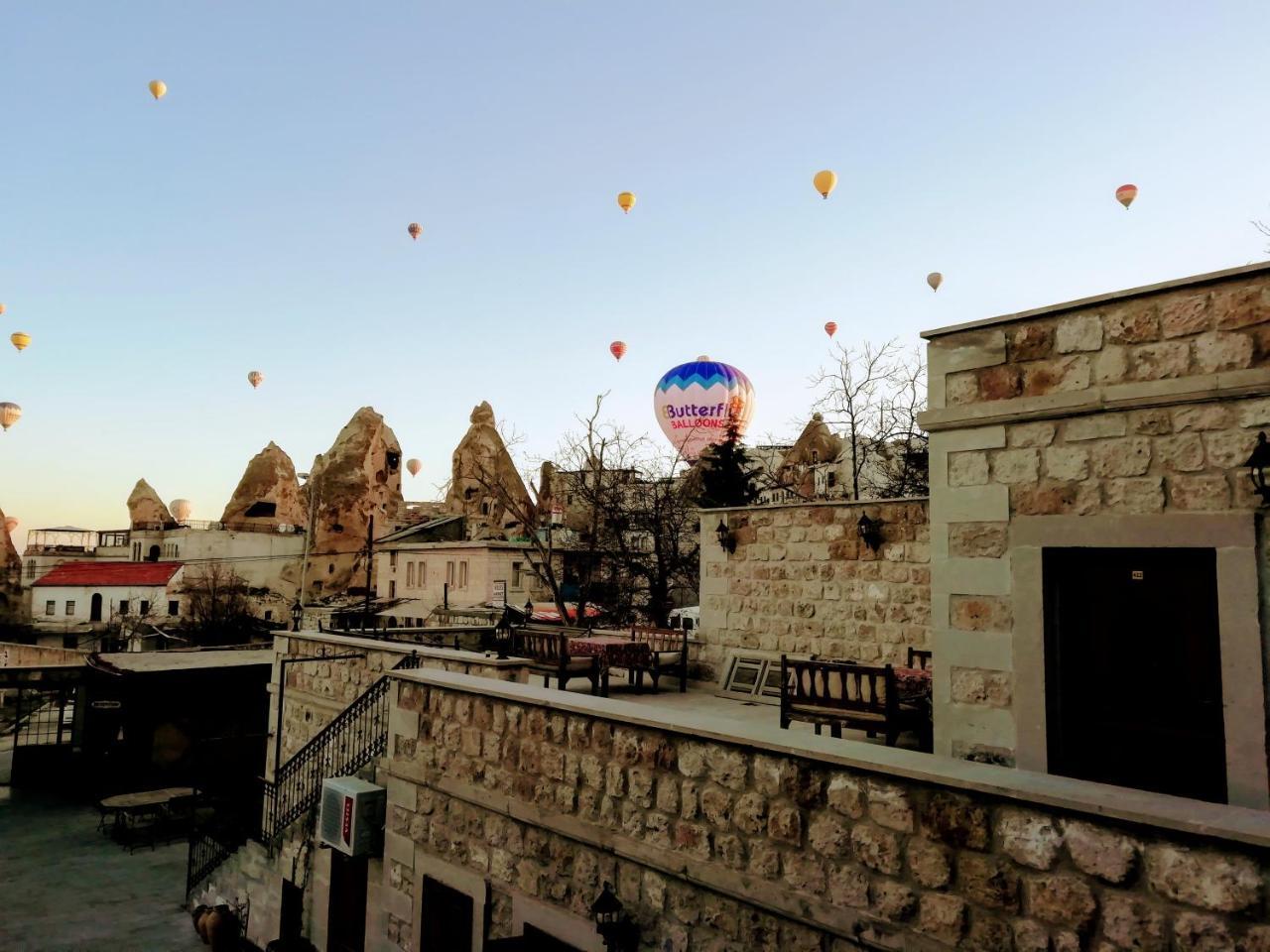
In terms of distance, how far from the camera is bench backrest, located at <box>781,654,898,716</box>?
Answer: 618 cm

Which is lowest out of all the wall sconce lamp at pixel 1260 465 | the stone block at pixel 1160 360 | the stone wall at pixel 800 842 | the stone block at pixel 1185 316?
the stone wall at pixel 800 842

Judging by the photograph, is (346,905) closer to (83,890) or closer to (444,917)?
(444,917)

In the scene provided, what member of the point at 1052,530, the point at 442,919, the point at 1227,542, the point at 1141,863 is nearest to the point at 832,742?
the point at 1141,863

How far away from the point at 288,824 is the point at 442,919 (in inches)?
168

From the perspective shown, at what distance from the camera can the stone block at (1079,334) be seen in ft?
15.7

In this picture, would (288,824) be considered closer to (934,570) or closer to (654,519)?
(934,570)

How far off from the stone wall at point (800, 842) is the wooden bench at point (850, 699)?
6.69 ft

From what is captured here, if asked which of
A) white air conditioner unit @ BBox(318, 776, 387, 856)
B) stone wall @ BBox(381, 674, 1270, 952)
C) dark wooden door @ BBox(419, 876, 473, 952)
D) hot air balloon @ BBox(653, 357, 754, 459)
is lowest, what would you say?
dark wooden door @ BBox(419, 876, 473, 952)

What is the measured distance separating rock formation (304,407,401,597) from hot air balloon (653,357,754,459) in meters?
32.0

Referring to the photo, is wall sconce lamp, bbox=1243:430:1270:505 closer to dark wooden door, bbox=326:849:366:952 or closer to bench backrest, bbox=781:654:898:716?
bench backrest, bbox=781:654:898:716

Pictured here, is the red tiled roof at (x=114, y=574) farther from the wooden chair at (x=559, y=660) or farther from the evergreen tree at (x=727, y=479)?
the wooden chair at (x=559, y=660)

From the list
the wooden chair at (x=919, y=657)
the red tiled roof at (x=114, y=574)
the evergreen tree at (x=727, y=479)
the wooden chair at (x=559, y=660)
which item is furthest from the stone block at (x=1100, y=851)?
the red tiled roof at (x=114, y=574)

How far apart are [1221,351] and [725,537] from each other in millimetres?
7594

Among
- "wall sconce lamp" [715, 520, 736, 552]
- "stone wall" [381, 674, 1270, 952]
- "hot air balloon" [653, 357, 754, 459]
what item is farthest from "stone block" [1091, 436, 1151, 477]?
"hot air balloon" [653, 357, 754, 459]
